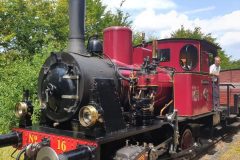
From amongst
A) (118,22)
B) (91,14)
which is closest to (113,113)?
(91,14)

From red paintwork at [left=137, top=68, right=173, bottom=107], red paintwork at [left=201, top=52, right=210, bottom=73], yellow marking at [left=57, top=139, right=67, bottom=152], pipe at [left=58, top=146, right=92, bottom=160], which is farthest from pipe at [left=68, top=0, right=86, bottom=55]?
red paintwork at [left=201, top=52, right=210, bottom=73]

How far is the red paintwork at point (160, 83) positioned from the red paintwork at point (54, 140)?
5.11ft

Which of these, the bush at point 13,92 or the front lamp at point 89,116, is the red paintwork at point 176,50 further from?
the bush at point 13,92

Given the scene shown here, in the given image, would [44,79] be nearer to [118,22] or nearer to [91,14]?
[91,14]

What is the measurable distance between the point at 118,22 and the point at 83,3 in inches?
586

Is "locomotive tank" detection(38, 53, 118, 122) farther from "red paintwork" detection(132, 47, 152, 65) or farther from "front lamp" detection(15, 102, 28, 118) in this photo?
"red paintwork" detection(132, 47, 152, 65)

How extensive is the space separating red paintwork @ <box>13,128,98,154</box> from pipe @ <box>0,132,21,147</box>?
77mm

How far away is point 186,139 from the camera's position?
6.62 metres

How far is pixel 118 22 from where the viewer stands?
20031mm

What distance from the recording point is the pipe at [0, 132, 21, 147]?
4652 mm

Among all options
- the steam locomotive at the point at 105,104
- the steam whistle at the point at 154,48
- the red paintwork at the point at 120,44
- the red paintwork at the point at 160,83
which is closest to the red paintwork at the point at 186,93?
the steam locomotive at the point at 105,104

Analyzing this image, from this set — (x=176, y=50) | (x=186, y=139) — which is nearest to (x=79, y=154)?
(x=186, y=139)

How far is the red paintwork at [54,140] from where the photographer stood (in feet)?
13.3

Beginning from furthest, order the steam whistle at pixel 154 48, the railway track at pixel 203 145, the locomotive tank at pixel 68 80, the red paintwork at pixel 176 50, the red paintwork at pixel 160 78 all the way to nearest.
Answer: the red paintwork at pixel 176 50 → the railway track at pixel 203 145 → the red paintwork at pixel 160 78 → the steam whistle at pixel 154 48 → the locomotive tank at pixel 68 80
